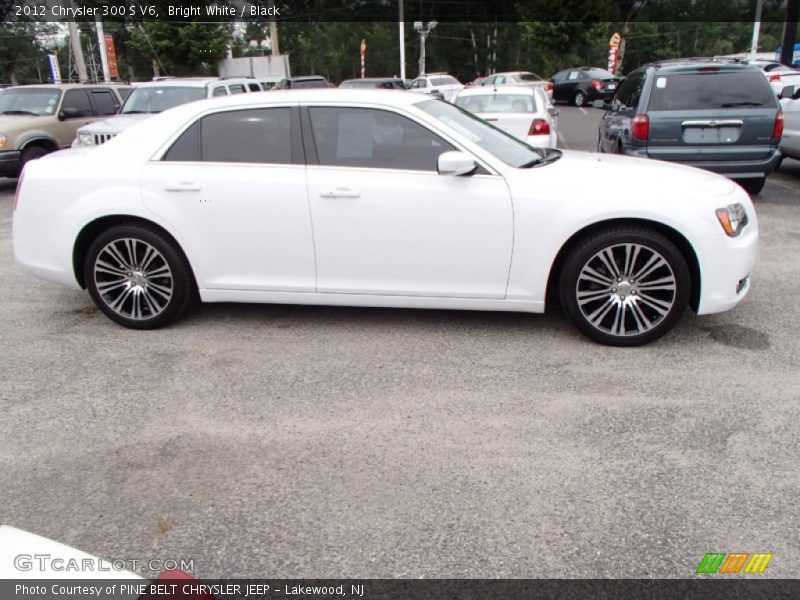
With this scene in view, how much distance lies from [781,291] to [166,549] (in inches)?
195

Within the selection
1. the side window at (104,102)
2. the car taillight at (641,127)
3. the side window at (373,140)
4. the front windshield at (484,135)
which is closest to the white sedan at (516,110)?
the car taillight at (641,127)

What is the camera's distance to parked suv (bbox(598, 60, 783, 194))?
794cm

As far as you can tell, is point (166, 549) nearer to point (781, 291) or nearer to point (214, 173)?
point (214, 173)

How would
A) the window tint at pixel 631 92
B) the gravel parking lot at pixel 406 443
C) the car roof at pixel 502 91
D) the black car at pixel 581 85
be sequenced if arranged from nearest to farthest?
the gravel parking lot at pixel 406 443 → the window tint at pixel 631 92 → the car roof at pixel 502 91 → the black car at pixel 581 85

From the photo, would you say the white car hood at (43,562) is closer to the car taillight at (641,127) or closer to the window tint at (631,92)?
the car taillight at (641,127)

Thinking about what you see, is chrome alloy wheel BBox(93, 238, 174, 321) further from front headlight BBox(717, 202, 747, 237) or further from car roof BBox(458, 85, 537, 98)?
car roof BBox(458, 85, 537, 98)

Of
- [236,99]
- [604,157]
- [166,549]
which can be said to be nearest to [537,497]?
[166,549]

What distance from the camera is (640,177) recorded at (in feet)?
14.5

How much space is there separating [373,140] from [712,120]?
16.8 feet

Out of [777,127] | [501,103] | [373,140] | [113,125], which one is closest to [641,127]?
[777,127]

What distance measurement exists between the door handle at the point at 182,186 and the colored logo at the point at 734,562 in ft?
12.2

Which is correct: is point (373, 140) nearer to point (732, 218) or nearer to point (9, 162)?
point (732, 218)

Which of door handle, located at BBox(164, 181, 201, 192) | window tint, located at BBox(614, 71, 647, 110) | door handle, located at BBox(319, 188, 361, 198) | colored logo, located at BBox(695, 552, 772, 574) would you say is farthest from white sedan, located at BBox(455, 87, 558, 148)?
colored logo, located at BBox(695, 552, 772, 574)

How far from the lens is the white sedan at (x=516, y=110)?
33.9 ft
